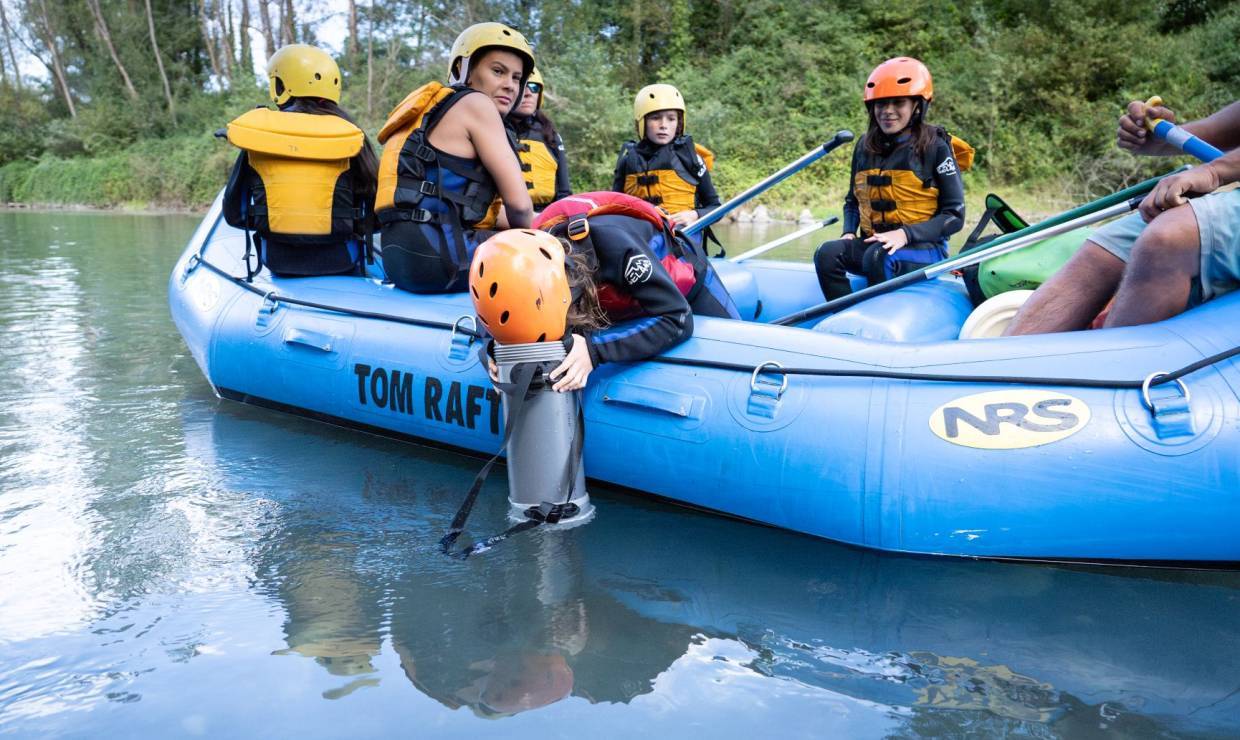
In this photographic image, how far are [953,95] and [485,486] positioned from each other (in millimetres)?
16462

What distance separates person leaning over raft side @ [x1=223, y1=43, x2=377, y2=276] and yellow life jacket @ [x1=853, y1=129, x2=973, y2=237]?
2.06 m

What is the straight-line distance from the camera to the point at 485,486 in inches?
120

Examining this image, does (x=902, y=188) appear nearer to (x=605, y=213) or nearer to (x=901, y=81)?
(x=901, y=81)

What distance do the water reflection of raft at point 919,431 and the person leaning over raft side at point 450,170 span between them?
15.2 inches

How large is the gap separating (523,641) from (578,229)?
110 centimetres

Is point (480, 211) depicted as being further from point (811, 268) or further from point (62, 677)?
point (62, 677)

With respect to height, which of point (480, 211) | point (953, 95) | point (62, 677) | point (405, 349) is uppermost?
point (953, 95)

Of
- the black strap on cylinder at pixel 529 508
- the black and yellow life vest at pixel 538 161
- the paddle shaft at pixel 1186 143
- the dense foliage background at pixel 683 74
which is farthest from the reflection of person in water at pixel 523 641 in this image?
the dense foliage background at pixel 683 74

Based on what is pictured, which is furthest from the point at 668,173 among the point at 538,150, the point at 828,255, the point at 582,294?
the point at 582,294

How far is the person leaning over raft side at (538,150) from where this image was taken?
194 inches

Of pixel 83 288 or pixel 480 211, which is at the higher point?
pixel 480 211

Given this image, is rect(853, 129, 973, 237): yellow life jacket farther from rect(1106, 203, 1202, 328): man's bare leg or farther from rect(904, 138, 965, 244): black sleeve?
rect(1106, 203, 1202, 328): man's bare leg

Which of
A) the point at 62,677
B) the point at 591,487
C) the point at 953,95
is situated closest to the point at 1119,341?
the point at 591,487

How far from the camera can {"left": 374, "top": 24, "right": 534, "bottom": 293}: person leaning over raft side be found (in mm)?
3326
